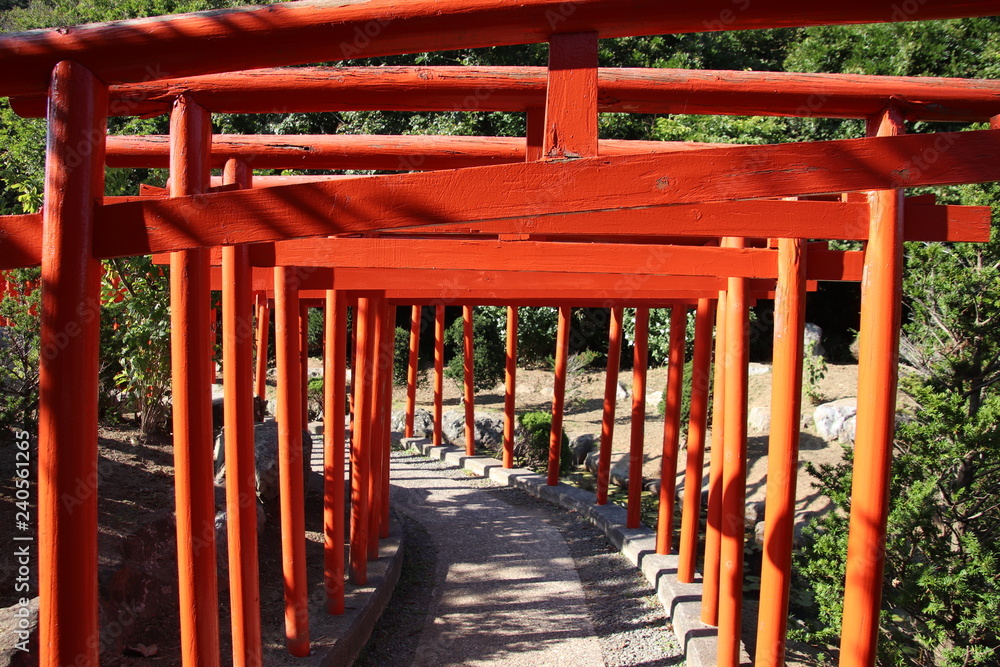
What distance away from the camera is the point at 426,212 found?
231 cm

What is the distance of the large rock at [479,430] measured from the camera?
1405 centimetres

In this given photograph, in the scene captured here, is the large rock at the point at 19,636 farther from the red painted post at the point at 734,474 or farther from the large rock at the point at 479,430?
the large rock at the point at 479,430

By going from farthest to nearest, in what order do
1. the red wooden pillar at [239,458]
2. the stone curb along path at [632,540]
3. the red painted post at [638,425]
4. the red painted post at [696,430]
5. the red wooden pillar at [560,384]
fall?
the red wooden pillar at [560,384] < the red painted post at [638,425] < the red painted post at [696,430] < the stone curb along path at [632,540] < the red wooden pillar at [239,458]

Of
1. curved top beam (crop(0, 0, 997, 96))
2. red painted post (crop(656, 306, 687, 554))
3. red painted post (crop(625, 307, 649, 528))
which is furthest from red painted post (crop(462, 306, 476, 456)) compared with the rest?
curved top beam (crop(0, 0, 997, 96))

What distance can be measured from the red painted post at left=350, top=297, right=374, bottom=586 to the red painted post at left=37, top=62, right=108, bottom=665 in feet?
13.3

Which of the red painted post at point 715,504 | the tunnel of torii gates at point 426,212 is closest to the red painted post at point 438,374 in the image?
the tunnel of torii gates at point 426,212

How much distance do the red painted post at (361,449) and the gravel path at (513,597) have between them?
1.95 feet

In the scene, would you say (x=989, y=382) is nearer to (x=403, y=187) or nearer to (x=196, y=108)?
(x=403, y=187)

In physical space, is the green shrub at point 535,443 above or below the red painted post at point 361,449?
below

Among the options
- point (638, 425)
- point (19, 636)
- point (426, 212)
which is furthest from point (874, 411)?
point (638, 425)

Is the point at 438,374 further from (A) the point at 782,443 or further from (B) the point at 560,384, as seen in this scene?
(A) the point at 782,443

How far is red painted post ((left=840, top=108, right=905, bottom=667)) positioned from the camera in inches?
145

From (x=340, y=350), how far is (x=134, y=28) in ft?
11.5

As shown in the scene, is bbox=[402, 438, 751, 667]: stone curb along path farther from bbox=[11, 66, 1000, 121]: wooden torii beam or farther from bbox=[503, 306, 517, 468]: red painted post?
bbox=[11, 66, 1000, 121]: wooden torii beam
